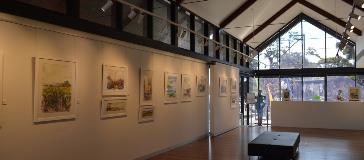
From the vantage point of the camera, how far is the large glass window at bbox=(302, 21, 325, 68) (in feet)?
56.1

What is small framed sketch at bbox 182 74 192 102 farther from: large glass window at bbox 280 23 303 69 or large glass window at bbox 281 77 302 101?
large glass window at bbox 281 77 302 101

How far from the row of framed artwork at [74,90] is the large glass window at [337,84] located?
965cm

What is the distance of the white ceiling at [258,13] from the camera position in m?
11.3

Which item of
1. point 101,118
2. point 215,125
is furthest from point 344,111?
point 101,118

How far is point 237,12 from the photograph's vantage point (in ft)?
40.8

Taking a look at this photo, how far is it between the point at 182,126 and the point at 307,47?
394 inches

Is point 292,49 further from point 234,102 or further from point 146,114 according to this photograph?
point 146,114

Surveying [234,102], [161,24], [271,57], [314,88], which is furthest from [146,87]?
[314,88]

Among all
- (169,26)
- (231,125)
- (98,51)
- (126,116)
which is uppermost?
(169,26)

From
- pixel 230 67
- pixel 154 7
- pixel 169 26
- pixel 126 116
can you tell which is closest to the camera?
pixel 126 116

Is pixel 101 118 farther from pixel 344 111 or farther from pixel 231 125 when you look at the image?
pixel 344 111

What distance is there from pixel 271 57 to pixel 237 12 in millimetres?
6197

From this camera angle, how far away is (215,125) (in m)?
12.2

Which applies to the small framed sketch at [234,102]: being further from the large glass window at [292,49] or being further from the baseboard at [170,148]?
the large glass window at [292,49]
